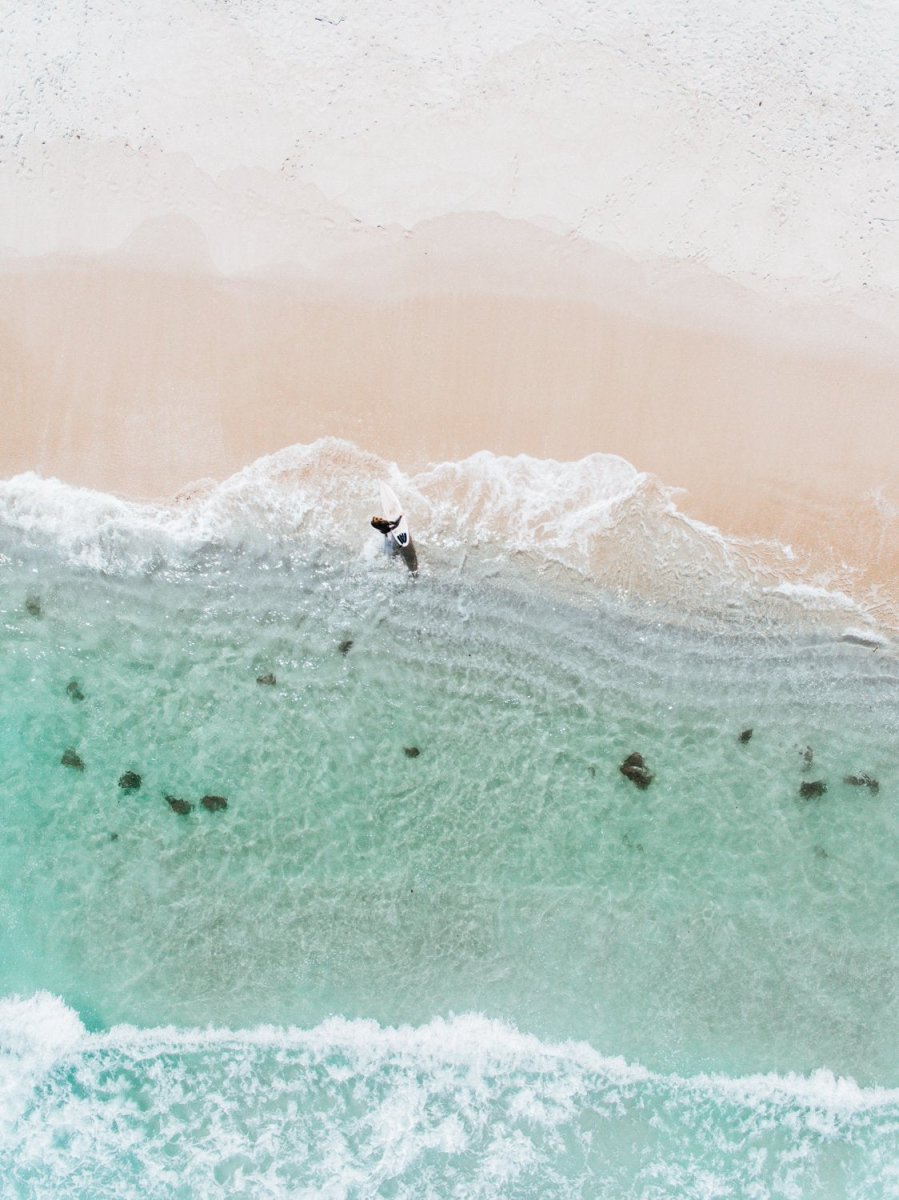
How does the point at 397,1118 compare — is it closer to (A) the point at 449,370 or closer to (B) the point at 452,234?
(A) the point at 449,370

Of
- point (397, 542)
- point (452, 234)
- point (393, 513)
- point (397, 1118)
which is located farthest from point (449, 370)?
point (397, 1118)

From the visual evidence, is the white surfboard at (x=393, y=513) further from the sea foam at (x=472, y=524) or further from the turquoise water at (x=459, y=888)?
the turquoise water at (x=459, y=888)

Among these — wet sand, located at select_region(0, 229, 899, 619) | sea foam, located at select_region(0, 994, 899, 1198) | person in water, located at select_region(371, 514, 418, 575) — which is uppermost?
wet sand, located at select_region(0, 229, 899, 619)

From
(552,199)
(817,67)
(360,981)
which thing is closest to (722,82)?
(817,67)

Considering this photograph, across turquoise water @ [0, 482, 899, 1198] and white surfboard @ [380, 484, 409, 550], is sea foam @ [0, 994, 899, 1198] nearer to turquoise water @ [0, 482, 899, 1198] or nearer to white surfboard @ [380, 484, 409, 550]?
turquoise water @ [0, 482, 899, 1198]

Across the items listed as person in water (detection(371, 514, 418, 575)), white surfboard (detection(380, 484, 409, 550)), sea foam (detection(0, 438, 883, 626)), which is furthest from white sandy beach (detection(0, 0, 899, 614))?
person in water (detection(371, 514, 418, 575))

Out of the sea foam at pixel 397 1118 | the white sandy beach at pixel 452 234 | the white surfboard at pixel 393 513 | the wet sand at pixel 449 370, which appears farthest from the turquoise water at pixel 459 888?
the white sandy beach at pixel 452 234

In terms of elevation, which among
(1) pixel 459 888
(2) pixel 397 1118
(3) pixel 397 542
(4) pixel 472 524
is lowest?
(2) pixel 397 1118
